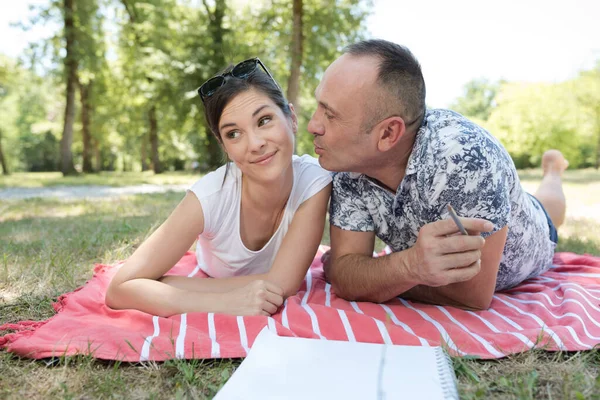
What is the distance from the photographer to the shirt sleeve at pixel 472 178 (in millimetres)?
2086

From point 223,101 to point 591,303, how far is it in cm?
228

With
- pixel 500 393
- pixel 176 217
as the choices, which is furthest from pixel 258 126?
pixel 500 393

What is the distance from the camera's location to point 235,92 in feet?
8.20

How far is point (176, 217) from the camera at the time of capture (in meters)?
2.54

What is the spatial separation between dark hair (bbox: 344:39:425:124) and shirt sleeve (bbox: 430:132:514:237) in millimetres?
251

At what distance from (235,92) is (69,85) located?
1397 cm

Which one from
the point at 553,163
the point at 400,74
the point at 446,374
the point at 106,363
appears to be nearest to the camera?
the point at 446,374

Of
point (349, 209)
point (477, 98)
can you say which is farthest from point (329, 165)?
point (477, 98)

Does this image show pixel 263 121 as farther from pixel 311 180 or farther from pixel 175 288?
pixel 175 288

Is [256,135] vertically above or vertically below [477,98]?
below

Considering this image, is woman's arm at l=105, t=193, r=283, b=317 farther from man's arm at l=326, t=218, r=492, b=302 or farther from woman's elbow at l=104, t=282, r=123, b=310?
man's arm at l=326, t=218, r=492, b=302

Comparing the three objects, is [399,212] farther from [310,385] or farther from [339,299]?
[310,385]

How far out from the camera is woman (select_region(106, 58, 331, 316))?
242 cm

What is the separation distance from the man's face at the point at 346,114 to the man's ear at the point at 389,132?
0.11 feet
